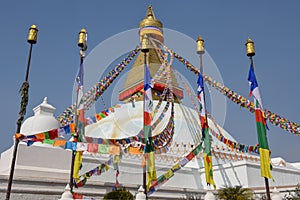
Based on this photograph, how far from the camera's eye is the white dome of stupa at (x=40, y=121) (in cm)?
1194

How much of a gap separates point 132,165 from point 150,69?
10.9 metres

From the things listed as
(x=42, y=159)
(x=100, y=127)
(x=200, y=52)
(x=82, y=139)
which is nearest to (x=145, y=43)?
(x=200, y=52)

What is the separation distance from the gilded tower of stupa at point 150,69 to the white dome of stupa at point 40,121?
9.61 meters

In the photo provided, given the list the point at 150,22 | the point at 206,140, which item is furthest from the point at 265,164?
the point at 150,22

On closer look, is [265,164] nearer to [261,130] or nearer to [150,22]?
[261,130]

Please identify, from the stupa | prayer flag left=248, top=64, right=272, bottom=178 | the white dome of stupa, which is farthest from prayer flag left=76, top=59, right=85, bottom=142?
prayer flag left=248, top=64, right=272, bottom=178

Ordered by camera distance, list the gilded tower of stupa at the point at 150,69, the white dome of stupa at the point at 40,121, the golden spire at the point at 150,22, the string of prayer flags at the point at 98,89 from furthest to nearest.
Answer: the golden spire at the point at 150,22 < the gilded tower of stupa at the point at 150,69 < the string of prayer flags at the point at 98,89 < the white dome of stupa at the point at 40,121

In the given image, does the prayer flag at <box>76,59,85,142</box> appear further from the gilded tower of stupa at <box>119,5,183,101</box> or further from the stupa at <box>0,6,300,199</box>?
the gilded tower of stupa at <box>119,5,183,101</box>

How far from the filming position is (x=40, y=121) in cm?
1220

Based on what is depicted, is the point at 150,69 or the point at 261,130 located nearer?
the point at 261,130

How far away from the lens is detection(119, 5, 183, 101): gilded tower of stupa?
22.4m

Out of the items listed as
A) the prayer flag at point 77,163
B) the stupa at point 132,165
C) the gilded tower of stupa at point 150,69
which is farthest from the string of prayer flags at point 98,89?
the prayer flag at point 77,163

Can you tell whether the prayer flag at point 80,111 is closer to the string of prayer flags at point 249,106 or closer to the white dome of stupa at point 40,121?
the white dome of stupa at point 40,121

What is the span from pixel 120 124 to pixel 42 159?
632cm
